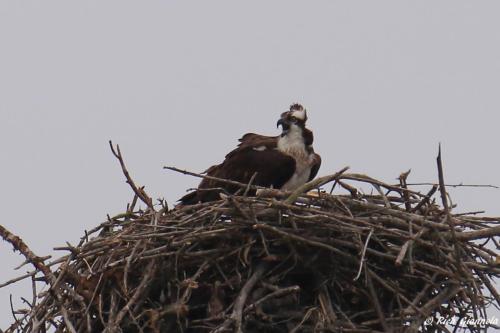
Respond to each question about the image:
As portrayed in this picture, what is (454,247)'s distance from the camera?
6.14 metres

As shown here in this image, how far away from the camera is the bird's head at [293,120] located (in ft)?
25.7

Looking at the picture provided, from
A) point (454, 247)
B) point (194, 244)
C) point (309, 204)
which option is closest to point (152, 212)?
point (194, 244)

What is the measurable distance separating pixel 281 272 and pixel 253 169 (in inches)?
54.1

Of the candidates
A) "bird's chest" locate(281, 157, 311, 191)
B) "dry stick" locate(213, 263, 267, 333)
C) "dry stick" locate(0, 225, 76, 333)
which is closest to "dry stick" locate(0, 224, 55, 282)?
"dry stick" locate(0, 225, 76, 333)

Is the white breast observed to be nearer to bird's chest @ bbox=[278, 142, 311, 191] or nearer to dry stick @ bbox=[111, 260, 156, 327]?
bird's chest @ bbox=[278, 142, 311, 191]

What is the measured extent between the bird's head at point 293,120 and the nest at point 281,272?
4.24 ft

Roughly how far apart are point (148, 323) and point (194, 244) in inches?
22.0

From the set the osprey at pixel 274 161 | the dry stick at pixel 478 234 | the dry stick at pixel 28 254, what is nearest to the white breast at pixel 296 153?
the osprey at pixel 274 161

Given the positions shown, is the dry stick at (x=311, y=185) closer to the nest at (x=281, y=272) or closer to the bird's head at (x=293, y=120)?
the nest at (x=281, y=272)

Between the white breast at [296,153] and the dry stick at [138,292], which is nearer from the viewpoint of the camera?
the dry stick at [138,292]

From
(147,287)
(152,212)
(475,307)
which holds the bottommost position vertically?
(475,307)

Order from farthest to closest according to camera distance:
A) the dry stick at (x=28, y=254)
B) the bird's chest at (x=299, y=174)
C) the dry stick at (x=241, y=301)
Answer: the bird's chest at (x=299, y=174)
the dry stick at (x=28, y=254)
the dry stick at (x=241, y=301)

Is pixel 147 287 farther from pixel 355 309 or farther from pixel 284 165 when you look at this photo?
pixel 284 165

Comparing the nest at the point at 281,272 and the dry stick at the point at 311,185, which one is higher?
the dry stick at the point at 311,185
